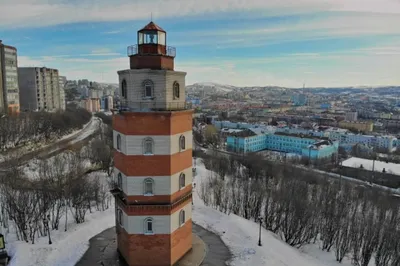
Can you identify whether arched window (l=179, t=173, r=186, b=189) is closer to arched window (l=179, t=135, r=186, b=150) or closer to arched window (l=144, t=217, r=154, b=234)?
arched window (l=179, t=135, r=186, b=150)

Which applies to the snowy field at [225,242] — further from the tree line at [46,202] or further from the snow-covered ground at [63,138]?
the snow-covered ground at [63,138]

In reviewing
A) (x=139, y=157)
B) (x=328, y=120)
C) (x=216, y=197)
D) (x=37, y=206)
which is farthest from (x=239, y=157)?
(x=328, y=120)

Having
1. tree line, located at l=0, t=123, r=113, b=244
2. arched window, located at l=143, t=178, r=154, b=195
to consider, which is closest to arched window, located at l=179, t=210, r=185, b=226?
arched window, located at l=143, t=178, r=154, b=195

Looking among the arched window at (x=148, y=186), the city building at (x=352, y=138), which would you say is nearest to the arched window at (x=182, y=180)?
the arched window at (x=148, y=186)

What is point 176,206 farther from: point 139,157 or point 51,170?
point 51,170

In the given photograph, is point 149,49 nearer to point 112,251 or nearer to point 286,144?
point 112,251

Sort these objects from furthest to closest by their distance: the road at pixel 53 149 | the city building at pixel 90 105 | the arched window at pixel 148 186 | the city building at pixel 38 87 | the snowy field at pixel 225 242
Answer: the city building at pixel 90 105, the city building at pixel 38 87, the road at pixel 53 149, the snowy field at pixel 225 242, the arched window at pixel 148 186
